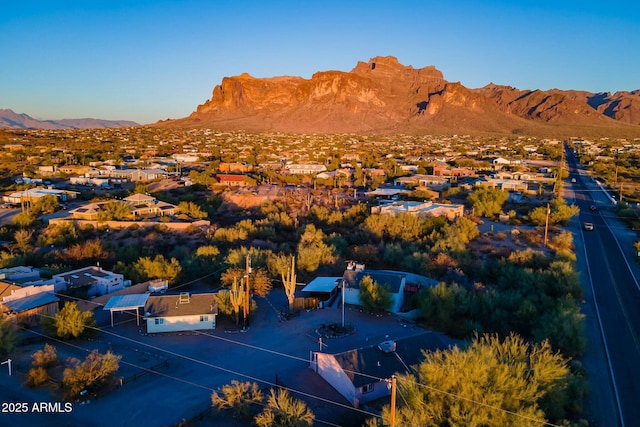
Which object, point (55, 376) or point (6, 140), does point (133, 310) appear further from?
point (6, 140)

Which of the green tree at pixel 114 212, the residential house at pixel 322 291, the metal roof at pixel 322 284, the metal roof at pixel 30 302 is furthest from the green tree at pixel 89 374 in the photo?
the green tree at pixel 114 212

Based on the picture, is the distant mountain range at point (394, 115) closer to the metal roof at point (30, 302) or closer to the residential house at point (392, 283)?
the residential house at point (392, 283)

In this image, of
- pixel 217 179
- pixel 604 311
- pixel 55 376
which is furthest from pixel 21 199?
pixel 604 311

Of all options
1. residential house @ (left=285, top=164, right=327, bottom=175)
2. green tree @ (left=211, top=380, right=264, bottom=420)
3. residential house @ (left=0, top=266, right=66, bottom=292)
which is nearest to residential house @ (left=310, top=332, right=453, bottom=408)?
green tree @ (left=211, top=380, right=264, bottom=420)

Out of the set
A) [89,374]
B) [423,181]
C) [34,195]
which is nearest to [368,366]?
[89,374]

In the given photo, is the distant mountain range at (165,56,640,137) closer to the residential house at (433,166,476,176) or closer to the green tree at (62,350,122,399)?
the residential house at (433,166,476,176)

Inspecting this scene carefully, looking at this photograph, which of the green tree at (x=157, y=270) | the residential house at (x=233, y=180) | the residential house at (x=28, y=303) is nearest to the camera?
the residential house at (x=28, y=303)
